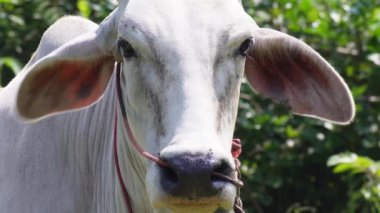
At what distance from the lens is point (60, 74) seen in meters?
4.84

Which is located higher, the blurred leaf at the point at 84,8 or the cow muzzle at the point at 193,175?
the cow muzzle at the point at 193,175

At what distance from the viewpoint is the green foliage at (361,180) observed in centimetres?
752

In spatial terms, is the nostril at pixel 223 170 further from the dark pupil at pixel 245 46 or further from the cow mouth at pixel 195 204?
the dark pupil at pixel 245 46

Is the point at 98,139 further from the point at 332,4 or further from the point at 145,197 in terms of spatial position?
the point at 332,4

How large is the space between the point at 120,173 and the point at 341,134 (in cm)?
394

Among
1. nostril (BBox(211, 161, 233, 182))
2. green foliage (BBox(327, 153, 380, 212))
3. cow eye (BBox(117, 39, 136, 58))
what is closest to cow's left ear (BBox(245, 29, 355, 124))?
cow eye (BBox(117, 39, 136, 58))

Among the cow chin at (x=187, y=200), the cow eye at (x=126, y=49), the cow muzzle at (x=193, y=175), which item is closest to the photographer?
the cow muzzle at (x=193, y=175)

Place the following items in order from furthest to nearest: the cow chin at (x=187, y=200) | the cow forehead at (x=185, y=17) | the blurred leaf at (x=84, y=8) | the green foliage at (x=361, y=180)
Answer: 1. the blurred leaf at (x=84, y=8)
2. the green foliage at (x=361, y=180)
3. the cow forehead at (x=185, y=17)
4. the cow chin at (x=187, y=200)

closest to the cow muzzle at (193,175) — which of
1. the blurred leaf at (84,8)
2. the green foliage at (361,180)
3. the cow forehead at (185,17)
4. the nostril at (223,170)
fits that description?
the nostril at (223,170)

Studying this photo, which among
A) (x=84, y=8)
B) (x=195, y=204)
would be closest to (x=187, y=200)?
(x=195, y=204)

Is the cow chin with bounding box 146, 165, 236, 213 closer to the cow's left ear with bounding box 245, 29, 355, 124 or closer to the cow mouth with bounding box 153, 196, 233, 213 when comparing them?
the cow mouth with bounding box 153, 196, 233, 213

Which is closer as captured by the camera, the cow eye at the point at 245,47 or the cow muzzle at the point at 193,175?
the cow muzzle at the point at 193,175

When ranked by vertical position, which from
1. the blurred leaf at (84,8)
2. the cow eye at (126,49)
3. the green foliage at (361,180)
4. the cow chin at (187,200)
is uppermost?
the cow eye at (126,49)

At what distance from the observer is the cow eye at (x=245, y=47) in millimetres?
4452
